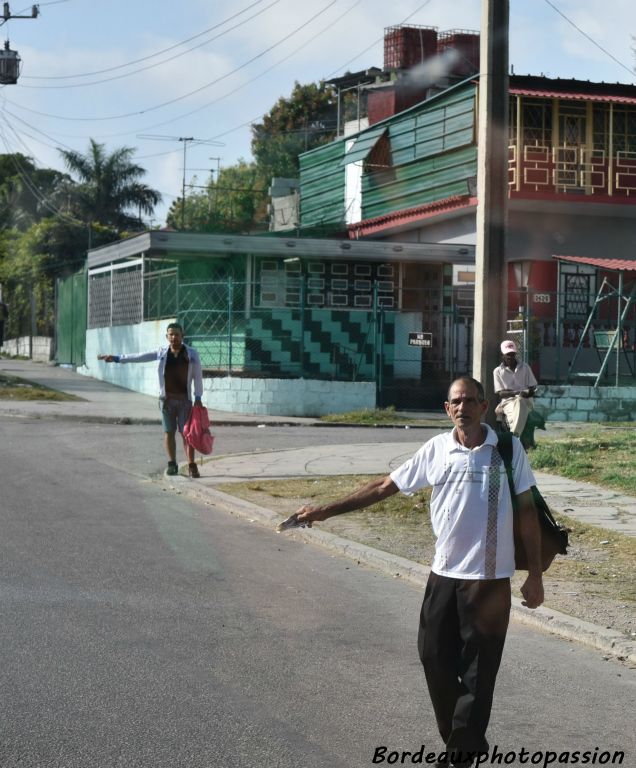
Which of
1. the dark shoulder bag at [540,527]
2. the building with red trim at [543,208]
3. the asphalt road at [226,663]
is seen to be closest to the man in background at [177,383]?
the asphalt road at [226,663]

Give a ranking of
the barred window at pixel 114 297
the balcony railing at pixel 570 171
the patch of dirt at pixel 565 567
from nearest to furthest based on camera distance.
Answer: the patch of dirt at pixel 565 567
the balcony railing at pixel 570 171
the barred window at pixel 114 297

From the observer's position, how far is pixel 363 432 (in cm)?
2244

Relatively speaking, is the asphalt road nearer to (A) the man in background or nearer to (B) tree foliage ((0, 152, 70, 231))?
(A) the man in background

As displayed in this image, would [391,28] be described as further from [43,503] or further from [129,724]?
[129,724]

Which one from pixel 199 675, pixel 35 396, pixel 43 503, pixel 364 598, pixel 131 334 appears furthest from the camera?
pixel 131 334

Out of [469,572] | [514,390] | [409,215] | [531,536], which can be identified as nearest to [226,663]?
[469,572]

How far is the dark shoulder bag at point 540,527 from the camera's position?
15.8 feet

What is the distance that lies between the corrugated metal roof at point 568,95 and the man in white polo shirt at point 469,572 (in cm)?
2643

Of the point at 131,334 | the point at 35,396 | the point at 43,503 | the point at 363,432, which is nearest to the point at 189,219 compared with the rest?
the point at 131,334

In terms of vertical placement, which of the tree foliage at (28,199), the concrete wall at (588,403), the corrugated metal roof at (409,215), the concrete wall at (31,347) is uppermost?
the tree foliage at (28,199)

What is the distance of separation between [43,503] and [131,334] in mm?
19499

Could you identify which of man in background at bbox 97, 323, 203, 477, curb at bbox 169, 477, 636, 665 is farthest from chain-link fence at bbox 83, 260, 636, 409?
curb at bbox 169, 477, 636, 665

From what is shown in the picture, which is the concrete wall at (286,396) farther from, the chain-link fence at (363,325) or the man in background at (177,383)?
the man in background at (177,383)

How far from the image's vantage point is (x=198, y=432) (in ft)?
47.6
